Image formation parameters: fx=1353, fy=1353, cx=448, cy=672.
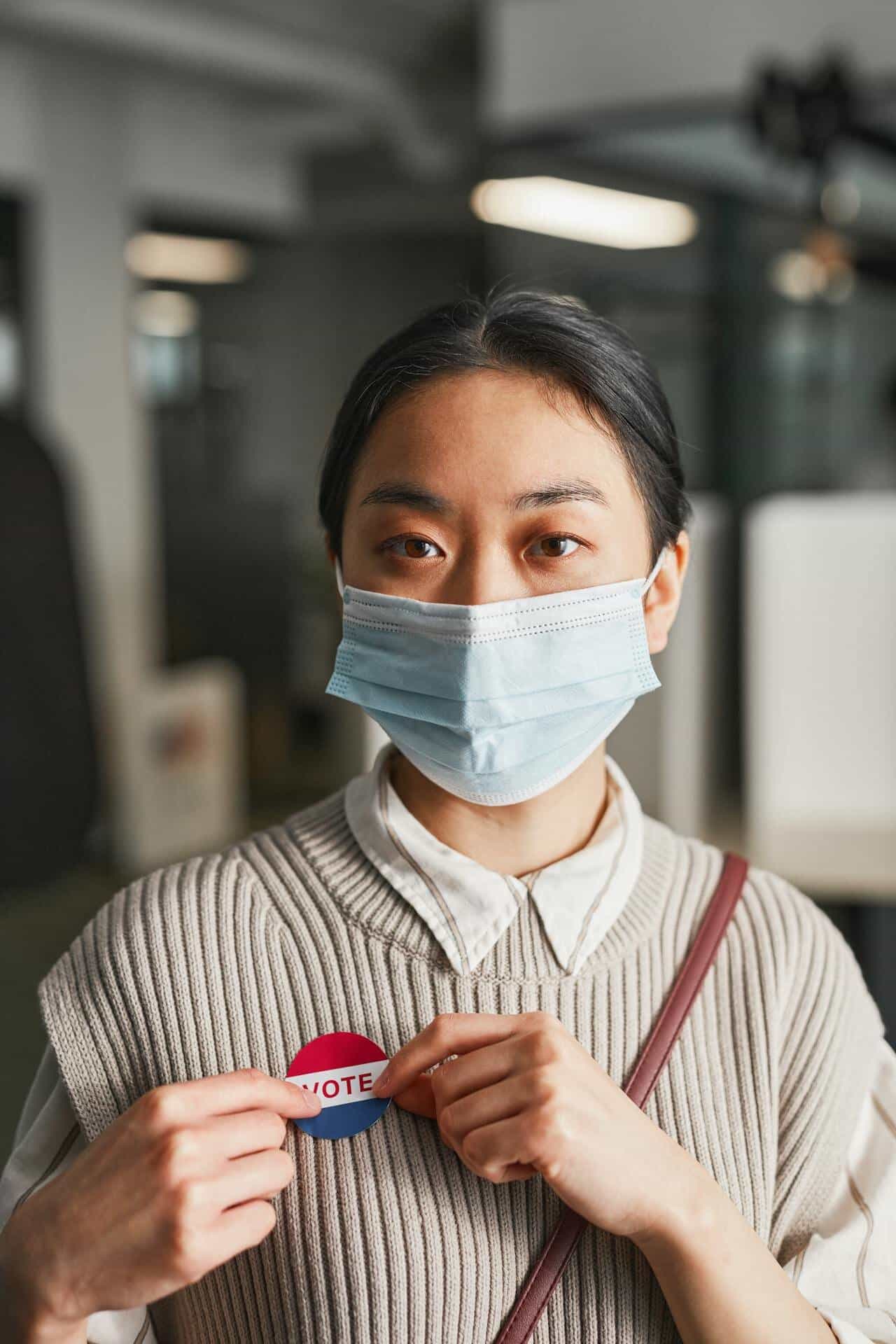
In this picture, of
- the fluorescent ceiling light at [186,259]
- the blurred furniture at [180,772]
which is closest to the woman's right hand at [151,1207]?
the blurred furniture at [180,772]

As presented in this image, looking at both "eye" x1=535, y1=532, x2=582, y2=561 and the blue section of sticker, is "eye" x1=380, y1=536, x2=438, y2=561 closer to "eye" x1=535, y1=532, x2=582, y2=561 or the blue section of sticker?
"eye" x1=535, y1=532, x2=582, y2=561

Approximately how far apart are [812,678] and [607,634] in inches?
49.8

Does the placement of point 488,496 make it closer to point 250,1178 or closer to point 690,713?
point 250,1178

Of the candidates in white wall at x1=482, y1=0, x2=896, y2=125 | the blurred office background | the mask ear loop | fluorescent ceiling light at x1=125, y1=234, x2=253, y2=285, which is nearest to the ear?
the mask ear loop

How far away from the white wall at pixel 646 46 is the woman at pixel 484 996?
3673 millimetres

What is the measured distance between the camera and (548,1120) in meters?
0.83

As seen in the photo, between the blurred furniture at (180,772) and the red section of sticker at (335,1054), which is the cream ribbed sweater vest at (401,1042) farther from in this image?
the blurred furniture at (180,772)

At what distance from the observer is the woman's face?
3.07 ft

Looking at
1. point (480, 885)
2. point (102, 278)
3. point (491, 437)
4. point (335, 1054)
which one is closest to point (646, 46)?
point (102, 278)

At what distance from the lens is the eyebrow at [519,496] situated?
3.07ft

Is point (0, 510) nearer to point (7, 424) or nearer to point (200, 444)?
point (7, 424)

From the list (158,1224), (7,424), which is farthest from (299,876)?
(7,424)

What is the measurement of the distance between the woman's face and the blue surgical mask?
15mm

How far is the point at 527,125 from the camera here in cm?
459
